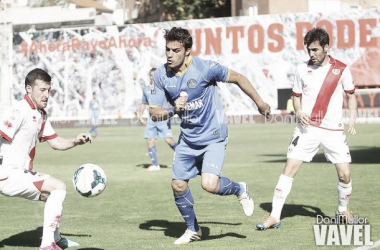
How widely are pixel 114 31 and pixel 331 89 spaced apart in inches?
1947

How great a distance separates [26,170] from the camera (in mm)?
8383

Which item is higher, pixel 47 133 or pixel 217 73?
pixel 217 73

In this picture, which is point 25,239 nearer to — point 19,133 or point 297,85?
point 19,133

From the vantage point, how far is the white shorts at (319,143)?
10.2 metres

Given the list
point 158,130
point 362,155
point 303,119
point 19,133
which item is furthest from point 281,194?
point 362,155

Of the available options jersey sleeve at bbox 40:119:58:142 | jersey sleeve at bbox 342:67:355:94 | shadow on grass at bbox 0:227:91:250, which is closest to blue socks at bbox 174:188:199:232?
shadow on grass at bbox 0:227:91:250

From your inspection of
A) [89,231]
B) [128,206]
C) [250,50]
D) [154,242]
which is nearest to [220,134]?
[154,242]

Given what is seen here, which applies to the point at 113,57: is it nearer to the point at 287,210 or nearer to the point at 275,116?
the point at 275,116

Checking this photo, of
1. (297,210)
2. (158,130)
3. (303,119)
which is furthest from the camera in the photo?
(158,130)

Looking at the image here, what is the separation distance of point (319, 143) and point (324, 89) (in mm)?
673

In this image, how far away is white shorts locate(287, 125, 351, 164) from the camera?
10.2m

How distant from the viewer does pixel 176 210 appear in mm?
12148

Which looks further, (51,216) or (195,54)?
(195,54)

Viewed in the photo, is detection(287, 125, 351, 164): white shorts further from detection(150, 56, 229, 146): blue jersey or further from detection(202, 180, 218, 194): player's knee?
detection(202, 180, 218, 194): player's knee
